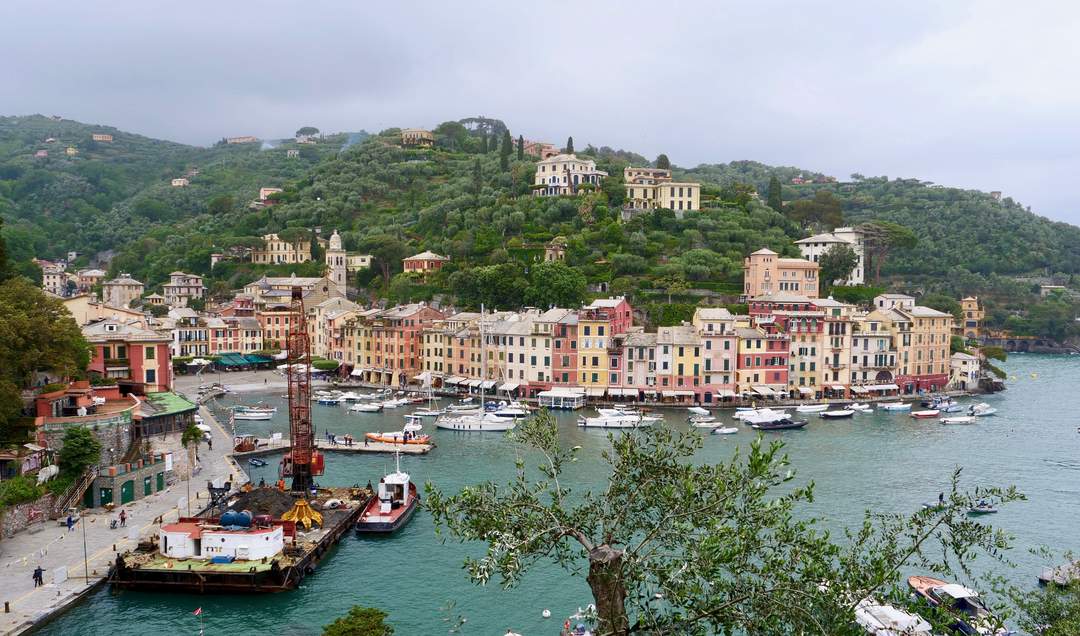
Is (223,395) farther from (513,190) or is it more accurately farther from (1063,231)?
(1063,231)

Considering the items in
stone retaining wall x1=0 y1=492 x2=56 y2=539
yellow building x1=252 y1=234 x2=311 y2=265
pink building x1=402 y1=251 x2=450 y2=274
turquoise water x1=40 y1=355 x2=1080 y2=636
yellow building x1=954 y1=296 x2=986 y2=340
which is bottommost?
turquoise water x1=40 y1=355 x2=1080 y2=636

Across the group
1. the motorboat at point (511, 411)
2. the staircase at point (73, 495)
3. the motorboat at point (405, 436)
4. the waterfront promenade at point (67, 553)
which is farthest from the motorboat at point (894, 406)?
the staircase at point (73, 495)

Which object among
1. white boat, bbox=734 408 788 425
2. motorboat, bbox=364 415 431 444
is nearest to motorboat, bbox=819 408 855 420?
white boat, bbox=734 408 788 425

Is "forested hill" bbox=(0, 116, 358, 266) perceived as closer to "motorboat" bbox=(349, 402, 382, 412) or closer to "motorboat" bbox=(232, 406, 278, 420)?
"motorboat" bbox=(232, 406, 278, 420)

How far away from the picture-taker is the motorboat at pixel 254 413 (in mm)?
56438

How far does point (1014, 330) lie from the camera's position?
112m

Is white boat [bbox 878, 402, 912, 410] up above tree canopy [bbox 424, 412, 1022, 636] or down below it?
below

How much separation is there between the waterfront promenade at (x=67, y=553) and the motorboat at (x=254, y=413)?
→ 20444mm

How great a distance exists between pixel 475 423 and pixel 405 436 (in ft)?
21.7

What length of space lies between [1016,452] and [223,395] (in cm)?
5412

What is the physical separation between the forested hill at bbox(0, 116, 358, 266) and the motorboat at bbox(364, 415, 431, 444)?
7703 centimetres

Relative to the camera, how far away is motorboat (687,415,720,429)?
5428 cm

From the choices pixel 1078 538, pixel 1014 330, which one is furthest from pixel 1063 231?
pixel 1078 538

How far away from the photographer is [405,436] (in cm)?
4881
